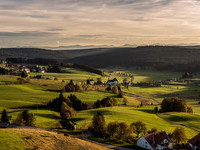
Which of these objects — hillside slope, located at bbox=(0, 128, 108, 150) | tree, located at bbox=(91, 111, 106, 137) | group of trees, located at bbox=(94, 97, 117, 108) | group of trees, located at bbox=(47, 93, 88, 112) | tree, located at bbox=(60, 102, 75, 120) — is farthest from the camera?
group of trees, located at bbox=(94, 97, 117, 108)

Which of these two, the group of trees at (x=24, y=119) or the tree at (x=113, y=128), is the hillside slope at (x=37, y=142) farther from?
the group of trees at (x=24, y=119)

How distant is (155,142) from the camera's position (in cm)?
6141

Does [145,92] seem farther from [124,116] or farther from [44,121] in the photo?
[44,121]

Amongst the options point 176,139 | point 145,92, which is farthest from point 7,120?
point 145,92

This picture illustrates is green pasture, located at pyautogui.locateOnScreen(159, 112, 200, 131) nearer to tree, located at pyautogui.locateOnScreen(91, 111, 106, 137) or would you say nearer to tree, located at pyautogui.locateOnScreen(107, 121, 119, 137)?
tree, located at pyautogui.locateOnScreen(107, 121, 119, 137)

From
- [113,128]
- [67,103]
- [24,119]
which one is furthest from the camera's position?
[67,103]

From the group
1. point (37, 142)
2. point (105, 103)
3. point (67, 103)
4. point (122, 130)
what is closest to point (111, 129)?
point (122, 130)

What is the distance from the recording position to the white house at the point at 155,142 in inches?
2398

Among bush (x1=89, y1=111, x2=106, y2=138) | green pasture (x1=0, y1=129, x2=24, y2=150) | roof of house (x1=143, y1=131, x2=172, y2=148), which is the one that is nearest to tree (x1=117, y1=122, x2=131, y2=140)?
bush (x1=89, y1=111, x2=106, y2=138)

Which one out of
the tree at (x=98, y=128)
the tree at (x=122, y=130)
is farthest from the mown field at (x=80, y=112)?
the tree at (x=122, y=130)

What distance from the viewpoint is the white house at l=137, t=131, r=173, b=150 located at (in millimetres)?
60919

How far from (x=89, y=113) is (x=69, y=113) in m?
8.80

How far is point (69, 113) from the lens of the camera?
92.9 meters

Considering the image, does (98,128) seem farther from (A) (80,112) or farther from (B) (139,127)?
(A) (80,112)
